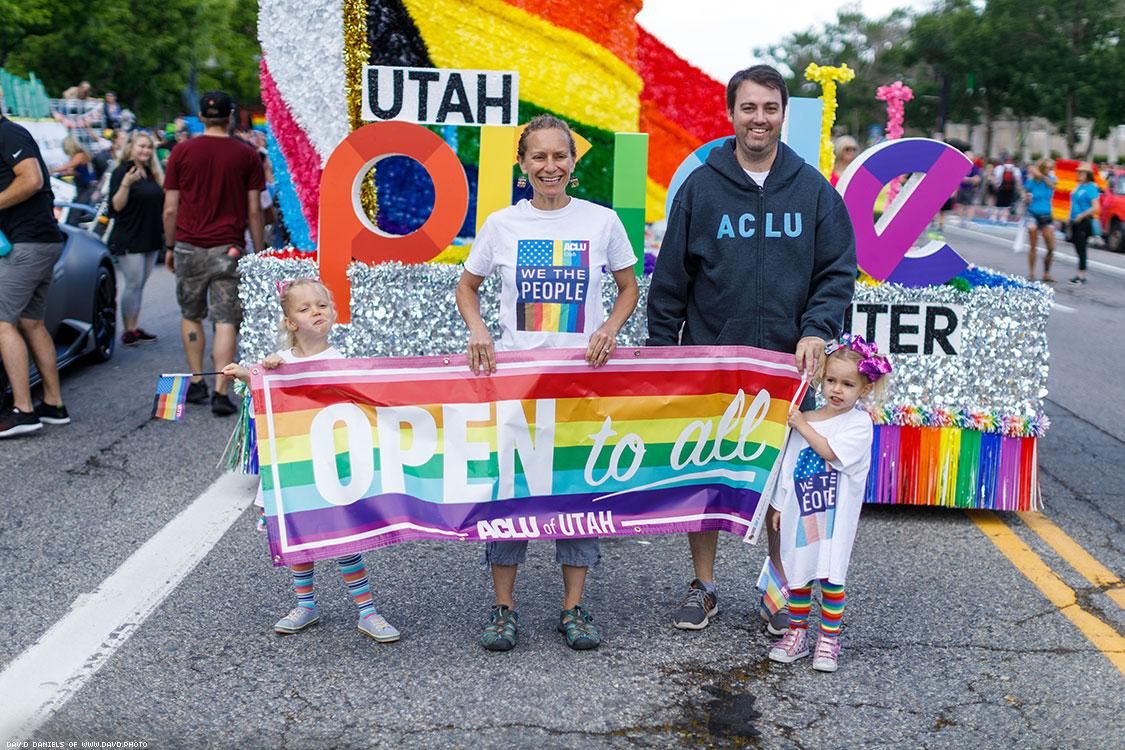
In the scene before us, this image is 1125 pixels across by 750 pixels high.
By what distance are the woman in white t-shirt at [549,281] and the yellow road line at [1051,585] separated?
174cm

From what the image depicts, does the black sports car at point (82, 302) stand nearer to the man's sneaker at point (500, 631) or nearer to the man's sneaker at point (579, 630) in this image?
the man's sneaker at point (500, 631)

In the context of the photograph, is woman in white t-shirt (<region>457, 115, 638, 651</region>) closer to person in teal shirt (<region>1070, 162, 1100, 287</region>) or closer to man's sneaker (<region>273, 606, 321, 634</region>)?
man's sneaker (<region>273, 606, 321, 634</region>)

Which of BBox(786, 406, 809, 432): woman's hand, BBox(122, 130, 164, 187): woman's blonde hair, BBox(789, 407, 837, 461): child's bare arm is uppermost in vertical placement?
BBox(122, 130, 164, 187): woman's blonde hair

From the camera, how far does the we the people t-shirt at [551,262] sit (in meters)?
3.99

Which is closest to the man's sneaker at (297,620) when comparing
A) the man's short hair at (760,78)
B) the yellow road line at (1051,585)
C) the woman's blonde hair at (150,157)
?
the man's short hair at (760,78)

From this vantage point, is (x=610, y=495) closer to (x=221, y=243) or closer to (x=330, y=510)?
(x=330, y=510)

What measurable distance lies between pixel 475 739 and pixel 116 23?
111 ft

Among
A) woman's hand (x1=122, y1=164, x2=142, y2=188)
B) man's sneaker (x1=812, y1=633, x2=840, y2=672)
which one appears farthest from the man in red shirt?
man's sneaker (x1=812, y1=633, x2=840, y2=672)

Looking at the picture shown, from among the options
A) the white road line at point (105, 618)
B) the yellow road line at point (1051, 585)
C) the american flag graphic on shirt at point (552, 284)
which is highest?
the american flag graphic on shirt at point (552, 284)

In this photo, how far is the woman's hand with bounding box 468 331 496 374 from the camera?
3951mm

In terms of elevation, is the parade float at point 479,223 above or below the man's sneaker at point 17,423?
above

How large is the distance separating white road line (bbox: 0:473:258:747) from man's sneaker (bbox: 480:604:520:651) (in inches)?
47.7

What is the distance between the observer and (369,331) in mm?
5863

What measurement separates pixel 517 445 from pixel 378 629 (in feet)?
2.53
